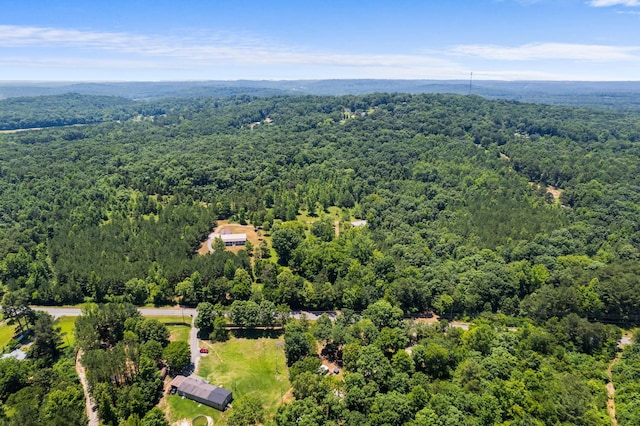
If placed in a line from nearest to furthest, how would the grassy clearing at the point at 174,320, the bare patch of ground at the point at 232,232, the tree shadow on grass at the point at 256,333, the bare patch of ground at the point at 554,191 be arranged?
the tree shadow on grass at the point at 256,333, the grassy clearing at the point at 174,320, the bare patch of ground at the point at 232,232, the bare patch of ground at the point at 554,191

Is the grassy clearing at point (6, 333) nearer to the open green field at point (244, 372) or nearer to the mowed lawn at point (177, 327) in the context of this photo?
the mowed lawn at point (177, 327)

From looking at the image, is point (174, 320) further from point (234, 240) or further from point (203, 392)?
point (234, 240)

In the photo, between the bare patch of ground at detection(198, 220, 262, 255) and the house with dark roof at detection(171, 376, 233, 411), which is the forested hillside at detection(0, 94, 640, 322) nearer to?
the bare patch of ground at detection(198, 220, 262, 255)

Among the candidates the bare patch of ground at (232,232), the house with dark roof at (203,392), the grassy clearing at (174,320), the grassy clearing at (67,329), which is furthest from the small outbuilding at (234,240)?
the house with dark roof at (203,392)

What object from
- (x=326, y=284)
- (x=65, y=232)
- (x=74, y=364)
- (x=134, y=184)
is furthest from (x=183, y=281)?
(x=134, y=184)

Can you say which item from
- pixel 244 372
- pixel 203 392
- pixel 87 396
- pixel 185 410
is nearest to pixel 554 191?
pixel 244 372

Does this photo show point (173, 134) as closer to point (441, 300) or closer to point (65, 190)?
point (65, 190)
